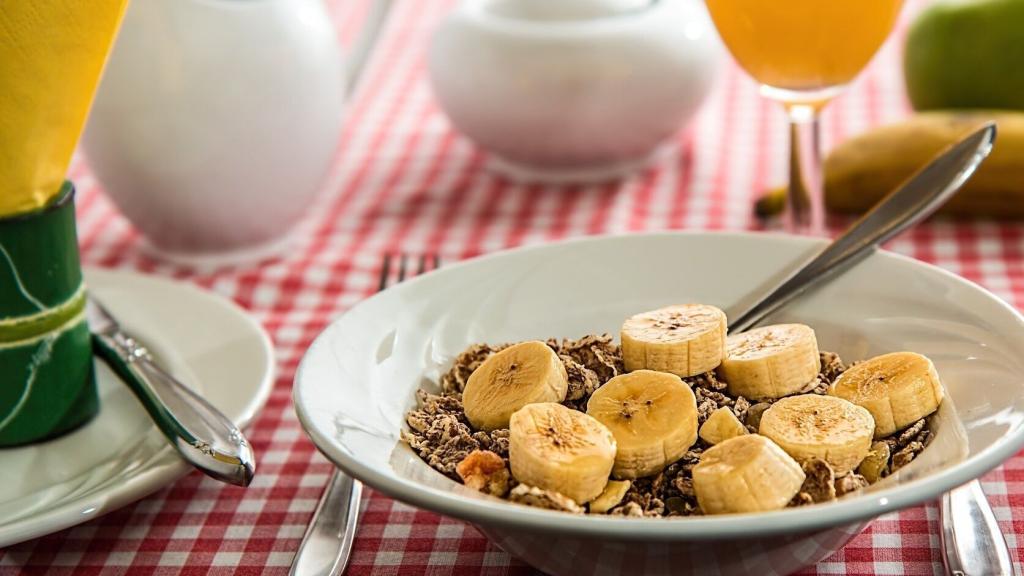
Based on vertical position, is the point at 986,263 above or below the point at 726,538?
below

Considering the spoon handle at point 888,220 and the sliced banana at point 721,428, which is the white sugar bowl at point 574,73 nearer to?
the spoon handle at point 888,220

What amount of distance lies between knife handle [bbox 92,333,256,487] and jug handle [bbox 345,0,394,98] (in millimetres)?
414

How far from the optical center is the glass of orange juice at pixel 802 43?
0.78 metres

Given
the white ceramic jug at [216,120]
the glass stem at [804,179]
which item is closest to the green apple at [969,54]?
the glass stem at [804,179]

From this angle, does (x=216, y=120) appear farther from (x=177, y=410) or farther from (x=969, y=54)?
(x=969, y=54)

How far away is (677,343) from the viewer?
568 mm

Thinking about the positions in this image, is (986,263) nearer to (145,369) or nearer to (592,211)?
(592,211)

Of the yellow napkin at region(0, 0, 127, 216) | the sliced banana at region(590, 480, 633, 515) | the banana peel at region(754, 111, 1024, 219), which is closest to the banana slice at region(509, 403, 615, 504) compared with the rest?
the sliced banana at region(590, 480, 633, 515)

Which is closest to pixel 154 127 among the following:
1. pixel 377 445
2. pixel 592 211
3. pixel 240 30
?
pixel 240 30

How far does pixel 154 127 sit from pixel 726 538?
0.66m

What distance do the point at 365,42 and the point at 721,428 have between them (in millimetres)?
689

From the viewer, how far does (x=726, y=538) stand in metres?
0.42

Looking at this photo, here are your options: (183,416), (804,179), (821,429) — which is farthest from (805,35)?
(183,416)

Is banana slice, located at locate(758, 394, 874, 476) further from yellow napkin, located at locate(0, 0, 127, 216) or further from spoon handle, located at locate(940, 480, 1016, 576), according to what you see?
yellow napkin, located at locate(0, 0, 127, 216)
